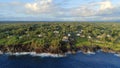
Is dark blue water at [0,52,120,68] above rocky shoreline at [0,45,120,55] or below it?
below

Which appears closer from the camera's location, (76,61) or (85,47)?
(76,61)

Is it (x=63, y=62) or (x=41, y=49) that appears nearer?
(x=63, y=62)

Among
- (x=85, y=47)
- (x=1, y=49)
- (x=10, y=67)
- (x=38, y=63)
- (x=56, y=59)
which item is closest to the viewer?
(x=10, y=67)

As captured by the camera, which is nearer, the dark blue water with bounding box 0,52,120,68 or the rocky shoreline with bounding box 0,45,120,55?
the dark blue water with bounding box 0,52,120,68

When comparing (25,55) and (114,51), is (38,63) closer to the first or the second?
(25,55)

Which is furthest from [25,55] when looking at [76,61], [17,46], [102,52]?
[102,52]

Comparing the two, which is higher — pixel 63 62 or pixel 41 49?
pixel 41 49

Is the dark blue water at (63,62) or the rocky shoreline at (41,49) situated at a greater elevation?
the rocky shoreline at (41,49)

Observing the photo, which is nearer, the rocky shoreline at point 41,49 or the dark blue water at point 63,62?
the dark blue water at point 63,62
